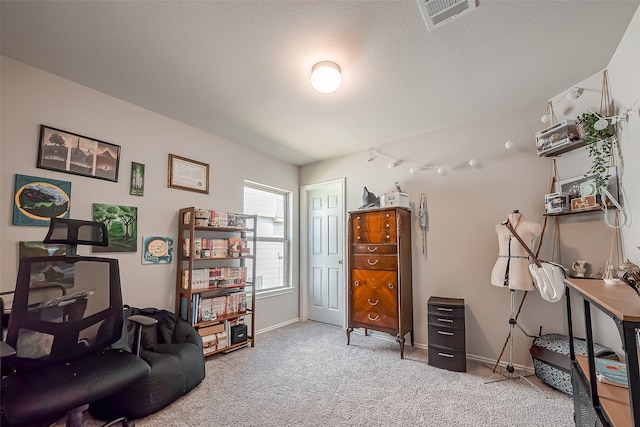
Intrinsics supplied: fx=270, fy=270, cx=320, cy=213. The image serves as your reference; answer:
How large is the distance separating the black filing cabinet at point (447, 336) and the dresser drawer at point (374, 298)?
414 mm

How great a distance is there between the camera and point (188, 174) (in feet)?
10.1

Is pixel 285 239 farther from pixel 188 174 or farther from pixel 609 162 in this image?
pixel 609 162

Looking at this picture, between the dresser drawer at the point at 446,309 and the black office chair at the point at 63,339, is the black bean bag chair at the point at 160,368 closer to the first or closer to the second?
the black office chair at the point at 63,339


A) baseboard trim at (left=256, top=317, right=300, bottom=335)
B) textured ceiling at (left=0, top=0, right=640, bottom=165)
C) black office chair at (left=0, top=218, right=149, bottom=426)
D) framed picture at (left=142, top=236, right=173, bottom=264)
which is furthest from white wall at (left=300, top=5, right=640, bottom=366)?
black office chair at (left=0, top=218, right=149, bottom=426)

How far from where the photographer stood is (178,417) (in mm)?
1867

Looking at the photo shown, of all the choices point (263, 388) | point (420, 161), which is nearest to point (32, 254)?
point (263, 388)

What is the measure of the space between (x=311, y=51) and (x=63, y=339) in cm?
233

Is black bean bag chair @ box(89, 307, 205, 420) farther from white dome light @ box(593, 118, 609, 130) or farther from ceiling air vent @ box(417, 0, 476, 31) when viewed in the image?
white dome light @ box(593, 118, 609, 130)

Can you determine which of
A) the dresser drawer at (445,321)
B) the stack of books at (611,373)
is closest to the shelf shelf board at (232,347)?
the dresser drawer at (445,321)

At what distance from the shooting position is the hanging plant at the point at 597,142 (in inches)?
79.0

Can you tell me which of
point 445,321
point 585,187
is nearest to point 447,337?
point 445,321

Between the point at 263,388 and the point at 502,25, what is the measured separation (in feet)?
10.4

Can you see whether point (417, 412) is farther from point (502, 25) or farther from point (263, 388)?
point (502, 25)

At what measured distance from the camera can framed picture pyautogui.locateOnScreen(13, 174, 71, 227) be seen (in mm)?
2002
